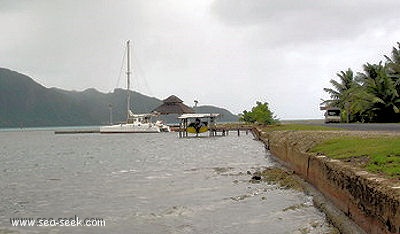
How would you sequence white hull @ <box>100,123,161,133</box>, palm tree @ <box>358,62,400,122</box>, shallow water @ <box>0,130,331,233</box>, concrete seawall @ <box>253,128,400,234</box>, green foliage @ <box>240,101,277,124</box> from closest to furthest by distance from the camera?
concrete seawall @ <box>253,128,400,234</box> < shallow water @ <box>0,130,331,233</box> < palm tree @ <box>358,62,400,122</box> < green foliage @ <box>240,101,277,124</box> < white hull @ <box>100,123,161,133</box>

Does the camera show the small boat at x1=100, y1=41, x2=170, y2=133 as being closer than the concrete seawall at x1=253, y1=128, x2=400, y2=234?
No

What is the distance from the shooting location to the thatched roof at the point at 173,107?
9488cm

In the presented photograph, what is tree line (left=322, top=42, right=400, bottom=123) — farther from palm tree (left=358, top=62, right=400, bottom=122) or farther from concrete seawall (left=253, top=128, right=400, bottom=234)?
concrete seawall (left=253, top=128, right=400, bottom=234)

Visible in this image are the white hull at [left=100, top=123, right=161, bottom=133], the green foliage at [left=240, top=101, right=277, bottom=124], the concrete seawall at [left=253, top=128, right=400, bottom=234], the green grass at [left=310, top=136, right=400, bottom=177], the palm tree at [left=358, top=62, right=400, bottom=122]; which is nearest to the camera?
the concrete seawall at [left=253, top=128, right=400, bottom=234]

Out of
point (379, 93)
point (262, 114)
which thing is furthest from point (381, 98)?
point (262, 114)

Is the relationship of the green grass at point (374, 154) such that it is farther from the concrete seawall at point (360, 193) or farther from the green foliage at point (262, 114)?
the green foliage at point (262, 114)

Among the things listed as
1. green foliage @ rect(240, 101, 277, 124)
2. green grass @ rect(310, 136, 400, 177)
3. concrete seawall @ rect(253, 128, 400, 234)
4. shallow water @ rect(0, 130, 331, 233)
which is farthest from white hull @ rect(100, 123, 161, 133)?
concrete seawall @ rect(253, 128, 400, 234)

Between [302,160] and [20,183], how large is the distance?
12.6 meters

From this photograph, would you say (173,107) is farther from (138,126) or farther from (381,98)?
(381,98)

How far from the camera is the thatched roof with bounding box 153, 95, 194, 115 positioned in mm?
94875

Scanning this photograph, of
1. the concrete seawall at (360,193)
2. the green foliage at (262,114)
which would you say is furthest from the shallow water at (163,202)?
the green foliage at (262,114)

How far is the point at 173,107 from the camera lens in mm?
97000

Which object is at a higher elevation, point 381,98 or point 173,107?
point 173,107

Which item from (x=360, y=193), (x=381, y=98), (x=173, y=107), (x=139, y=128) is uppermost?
(x=173, y=107)
